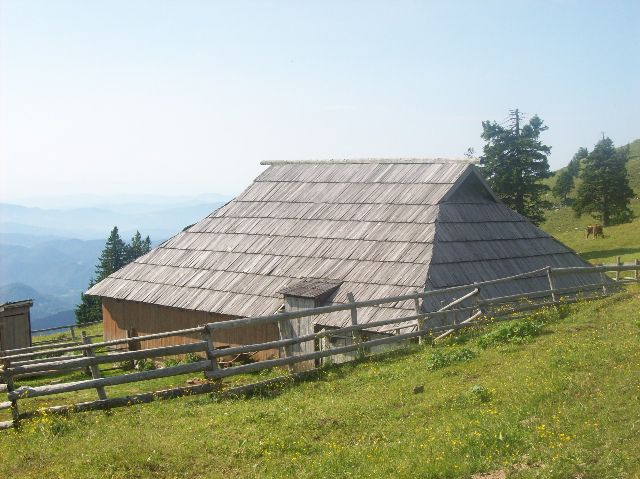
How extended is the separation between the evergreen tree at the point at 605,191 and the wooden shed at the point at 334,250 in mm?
40539

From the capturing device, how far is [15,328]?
30.7 m

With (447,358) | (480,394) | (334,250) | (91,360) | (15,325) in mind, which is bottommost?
(480,394)

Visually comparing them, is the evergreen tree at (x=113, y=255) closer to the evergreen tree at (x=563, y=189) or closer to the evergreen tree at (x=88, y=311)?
the evergreen tree at (x=88, y=311)

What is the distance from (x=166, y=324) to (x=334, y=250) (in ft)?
23.2

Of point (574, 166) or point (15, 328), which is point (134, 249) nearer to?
point (15, 328)

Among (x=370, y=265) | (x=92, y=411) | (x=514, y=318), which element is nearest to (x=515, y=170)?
(x=370, y=265)

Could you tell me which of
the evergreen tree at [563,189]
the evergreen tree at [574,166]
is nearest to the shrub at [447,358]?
the evergreen tree at [563,189]

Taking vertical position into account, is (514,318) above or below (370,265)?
below

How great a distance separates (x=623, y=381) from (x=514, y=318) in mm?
7994

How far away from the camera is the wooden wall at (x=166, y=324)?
23797 mm

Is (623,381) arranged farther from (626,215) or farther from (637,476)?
(626,215)

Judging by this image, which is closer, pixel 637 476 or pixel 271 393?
pixel 637 476

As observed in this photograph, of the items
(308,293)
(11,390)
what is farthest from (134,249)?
(11,390)

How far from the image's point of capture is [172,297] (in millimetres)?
27203
